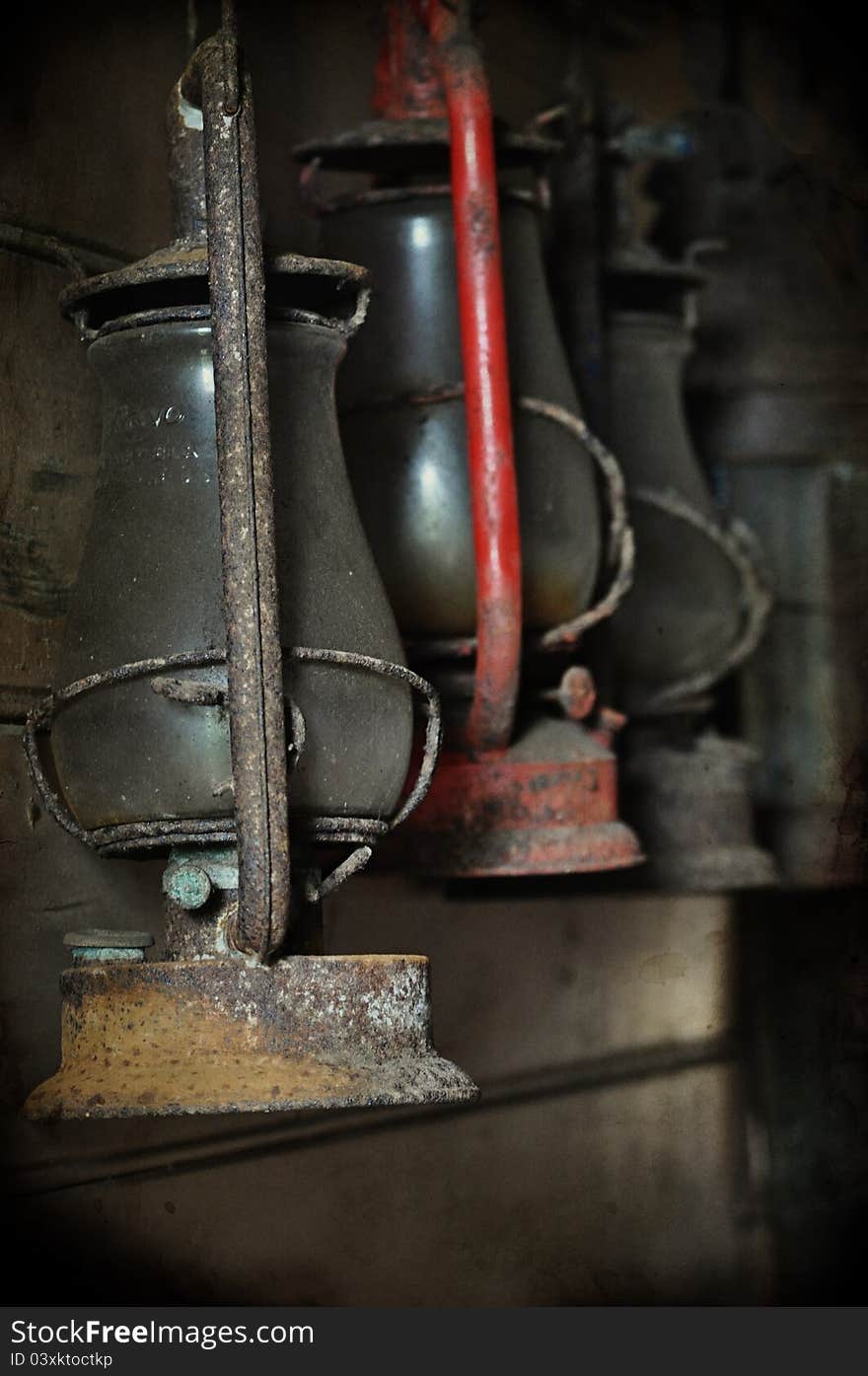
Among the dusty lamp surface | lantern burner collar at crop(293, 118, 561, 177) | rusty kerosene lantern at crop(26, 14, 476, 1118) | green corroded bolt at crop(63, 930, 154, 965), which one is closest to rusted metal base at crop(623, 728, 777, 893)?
the dusty lamp surface

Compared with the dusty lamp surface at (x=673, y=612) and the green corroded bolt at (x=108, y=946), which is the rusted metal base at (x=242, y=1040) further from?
the dusty lamp surface at (x=673, y=612)

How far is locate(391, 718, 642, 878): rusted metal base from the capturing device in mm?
1665

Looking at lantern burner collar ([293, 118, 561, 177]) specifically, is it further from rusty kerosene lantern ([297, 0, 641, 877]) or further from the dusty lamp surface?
the dusty lamp surface

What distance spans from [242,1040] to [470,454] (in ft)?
1.96

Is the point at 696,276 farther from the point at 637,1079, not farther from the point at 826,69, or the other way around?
the point at 637,1079

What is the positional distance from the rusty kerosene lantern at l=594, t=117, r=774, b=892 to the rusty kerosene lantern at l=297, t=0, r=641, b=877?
358mm

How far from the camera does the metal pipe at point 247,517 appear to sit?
3.82ft

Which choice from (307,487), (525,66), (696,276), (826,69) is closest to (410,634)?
(307,487)

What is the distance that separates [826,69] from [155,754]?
1.96 meters

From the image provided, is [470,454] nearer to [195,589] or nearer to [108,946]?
[195,589]

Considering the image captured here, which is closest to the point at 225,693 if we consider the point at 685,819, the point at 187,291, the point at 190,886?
the point at 190,886

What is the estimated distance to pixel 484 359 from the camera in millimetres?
1562

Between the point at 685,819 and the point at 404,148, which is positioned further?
the point at 685,819

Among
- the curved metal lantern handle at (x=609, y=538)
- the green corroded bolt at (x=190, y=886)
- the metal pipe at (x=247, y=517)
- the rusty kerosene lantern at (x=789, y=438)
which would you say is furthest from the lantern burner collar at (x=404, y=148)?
the rusty kerosene lantern at (x=789, y=438)
